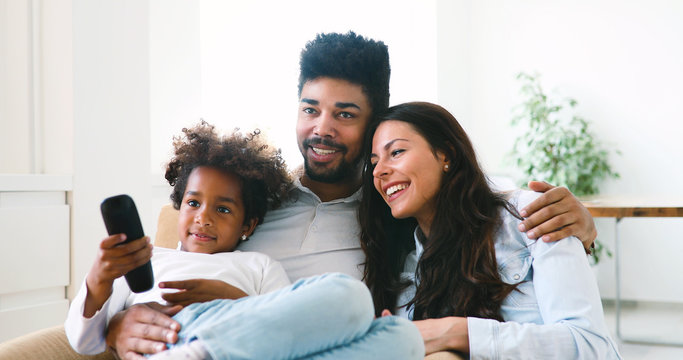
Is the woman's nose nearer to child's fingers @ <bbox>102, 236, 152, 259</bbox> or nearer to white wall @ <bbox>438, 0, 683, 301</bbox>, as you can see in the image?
child's fingers @ <bbox>102, 236, 152, 259</bbox>

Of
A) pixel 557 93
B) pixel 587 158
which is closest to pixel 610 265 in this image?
pixel 587 158

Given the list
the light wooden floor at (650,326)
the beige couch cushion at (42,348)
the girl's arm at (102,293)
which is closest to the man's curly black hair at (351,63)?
the girl's arm at (102,293)

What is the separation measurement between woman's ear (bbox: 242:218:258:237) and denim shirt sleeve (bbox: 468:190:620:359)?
67cm

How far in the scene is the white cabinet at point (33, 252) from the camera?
1.87 meters

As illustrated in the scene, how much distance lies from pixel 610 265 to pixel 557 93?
1329 mm

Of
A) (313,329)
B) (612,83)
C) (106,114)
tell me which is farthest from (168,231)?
(612,83)

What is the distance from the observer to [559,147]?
4.45m

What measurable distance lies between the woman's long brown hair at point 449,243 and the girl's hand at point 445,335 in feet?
0.42

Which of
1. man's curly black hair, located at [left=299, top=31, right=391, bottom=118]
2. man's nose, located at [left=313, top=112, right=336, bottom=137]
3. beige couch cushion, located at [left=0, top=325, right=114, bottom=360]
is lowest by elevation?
beige couch cushion, located at [left=0, top=325, right=114, bottom=360]

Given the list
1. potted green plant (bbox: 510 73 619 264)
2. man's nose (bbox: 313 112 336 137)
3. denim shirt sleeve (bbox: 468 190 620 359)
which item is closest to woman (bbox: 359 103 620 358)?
denim shirt sleeve (bbox: 468 190 620 359)

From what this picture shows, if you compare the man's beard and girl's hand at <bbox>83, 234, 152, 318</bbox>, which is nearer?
girl's hand at <bbox>83, 234, 152, 318</bbox>

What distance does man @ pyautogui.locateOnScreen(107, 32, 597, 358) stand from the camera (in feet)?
5.52

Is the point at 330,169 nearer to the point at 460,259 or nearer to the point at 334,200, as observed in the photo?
the point at 334,200

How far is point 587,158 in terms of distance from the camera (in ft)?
14.2
